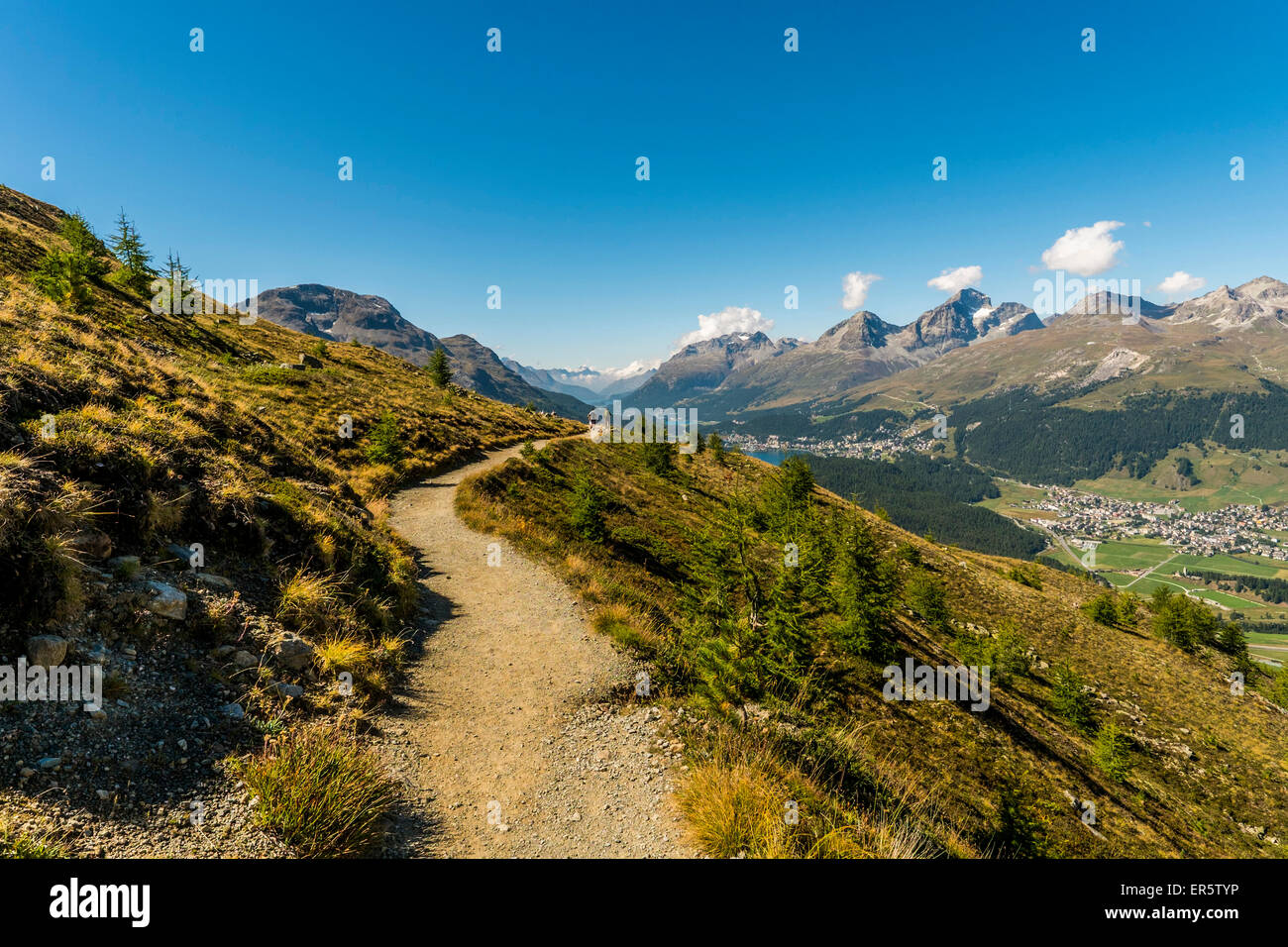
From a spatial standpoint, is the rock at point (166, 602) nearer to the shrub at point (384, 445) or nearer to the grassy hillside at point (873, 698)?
the grassy hillside at point (873, 698)

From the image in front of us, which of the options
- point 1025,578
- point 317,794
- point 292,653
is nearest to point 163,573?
point 292,653

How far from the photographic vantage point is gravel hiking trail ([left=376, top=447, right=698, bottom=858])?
5.99 meters

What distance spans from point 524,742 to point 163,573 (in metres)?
6.53

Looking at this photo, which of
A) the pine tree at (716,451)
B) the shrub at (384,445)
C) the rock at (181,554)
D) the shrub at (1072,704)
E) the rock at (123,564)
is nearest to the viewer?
the rock at (123,564)

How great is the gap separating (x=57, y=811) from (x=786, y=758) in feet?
28.7

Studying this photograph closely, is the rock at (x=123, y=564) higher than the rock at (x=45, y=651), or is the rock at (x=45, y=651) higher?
the rock at (x=123, y=564)

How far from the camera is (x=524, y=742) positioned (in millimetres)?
8117

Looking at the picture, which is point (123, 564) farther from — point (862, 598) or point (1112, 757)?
point (1112, 757)

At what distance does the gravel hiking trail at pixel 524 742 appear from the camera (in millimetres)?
5988

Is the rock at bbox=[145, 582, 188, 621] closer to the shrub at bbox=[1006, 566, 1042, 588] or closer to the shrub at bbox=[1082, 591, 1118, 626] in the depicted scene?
the shrub at bbox=[1082, 591, 1118, 626]

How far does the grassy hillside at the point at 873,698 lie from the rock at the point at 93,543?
9243 millimetres

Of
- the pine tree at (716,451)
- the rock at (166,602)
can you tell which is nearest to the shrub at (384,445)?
the rock at (166,602)
